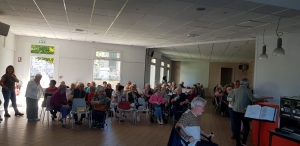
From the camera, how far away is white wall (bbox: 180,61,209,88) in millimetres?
20803

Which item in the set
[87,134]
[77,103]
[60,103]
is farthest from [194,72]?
[87,134]

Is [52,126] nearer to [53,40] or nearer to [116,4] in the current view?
[116,4]

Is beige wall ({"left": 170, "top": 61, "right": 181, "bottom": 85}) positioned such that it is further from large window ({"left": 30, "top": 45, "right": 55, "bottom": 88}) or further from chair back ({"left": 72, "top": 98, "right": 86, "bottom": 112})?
chair back ({"left": 72, "top": 98, "right": 86, "bottom": 112})

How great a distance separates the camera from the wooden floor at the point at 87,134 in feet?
16.8

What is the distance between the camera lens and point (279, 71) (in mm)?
7508

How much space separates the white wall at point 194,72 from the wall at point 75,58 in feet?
31.5

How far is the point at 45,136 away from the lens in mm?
5465

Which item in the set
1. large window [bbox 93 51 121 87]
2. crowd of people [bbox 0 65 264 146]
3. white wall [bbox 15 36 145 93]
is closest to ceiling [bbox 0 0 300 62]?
crowd of people [bbox 0 65 264 146]

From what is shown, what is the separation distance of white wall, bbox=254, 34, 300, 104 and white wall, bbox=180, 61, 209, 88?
12685 millimetres

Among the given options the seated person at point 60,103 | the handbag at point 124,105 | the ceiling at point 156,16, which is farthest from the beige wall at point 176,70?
the seated person at point 60,103

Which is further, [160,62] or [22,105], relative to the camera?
[160,62]

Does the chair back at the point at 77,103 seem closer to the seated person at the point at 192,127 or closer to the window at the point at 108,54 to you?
the seated person at the point at 192,127

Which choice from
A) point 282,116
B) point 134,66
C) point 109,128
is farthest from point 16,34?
point 282,116

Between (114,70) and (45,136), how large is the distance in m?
7.45
